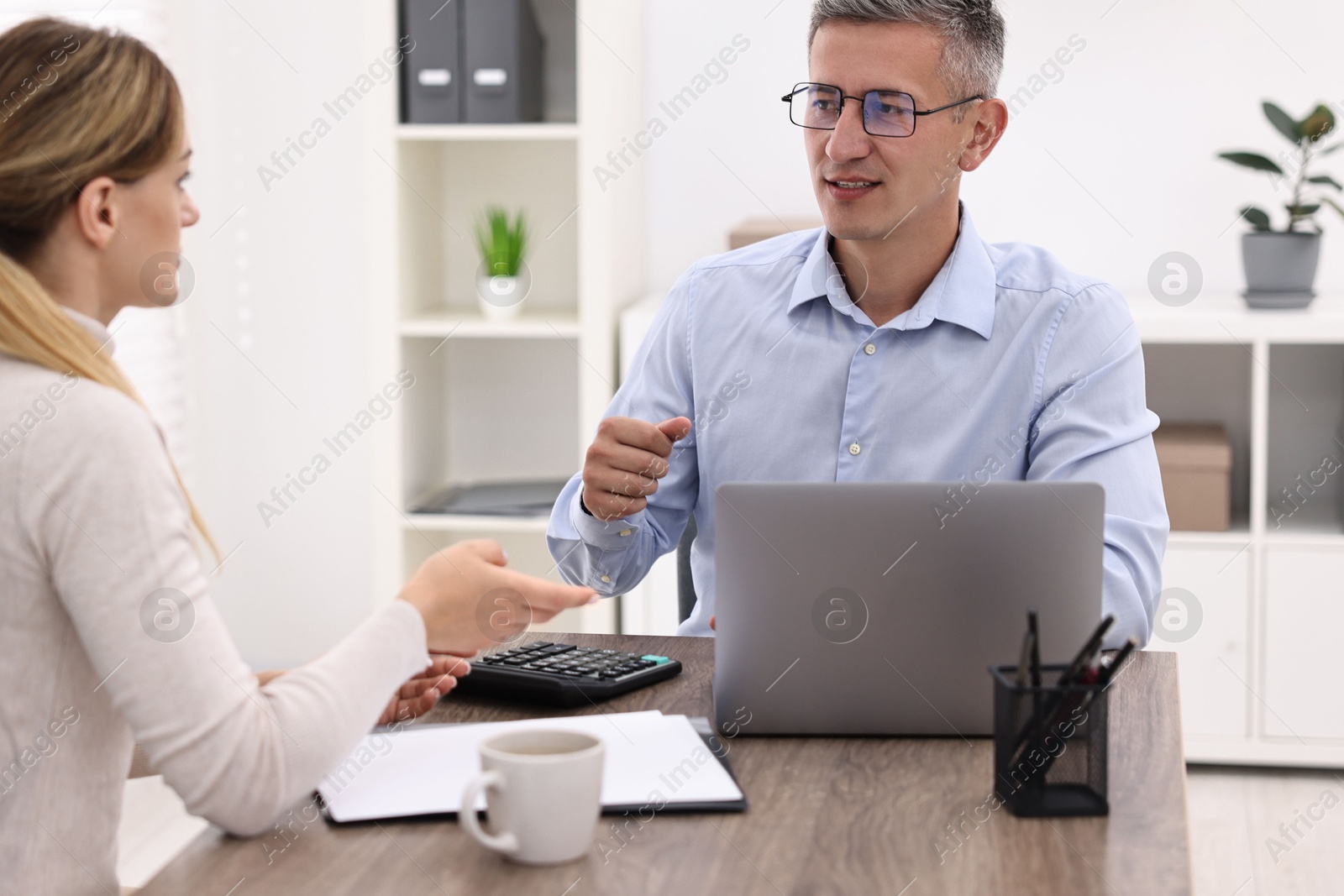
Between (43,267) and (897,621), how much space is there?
0.75 m

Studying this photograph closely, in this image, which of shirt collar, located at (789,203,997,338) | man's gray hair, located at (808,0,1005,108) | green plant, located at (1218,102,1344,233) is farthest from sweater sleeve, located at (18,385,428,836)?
green plant, located at (1218,102,1344,233)

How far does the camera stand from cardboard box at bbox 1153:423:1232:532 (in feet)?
8.58

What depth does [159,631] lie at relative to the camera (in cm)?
89

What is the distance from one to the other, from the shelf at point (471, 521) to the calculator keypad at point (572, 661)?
4.81 ft

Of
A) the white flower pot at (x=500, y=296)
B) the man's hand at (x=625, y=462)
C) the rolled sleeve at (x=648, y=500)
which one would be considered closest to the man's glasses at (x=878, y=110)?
the rolled sleeve at (x=648, y=500)

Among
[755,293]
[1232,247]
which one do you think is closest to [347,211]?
[755,293]

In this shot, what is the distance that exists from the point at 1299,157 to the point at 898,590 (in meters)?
2.12

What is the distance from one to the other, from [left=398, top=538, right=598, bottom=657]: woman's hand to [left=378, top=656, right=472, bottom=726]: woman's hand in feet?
0.33

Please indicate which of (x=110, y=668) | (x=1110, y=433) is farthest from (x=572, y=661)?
(x=1110, y=433)

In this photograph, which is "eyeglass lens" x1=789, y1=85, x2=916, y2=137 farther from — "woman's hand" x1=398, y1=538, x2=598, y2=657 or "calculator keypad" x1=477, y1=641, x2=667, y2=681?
"woman's hand" x1=398, y1=538, x2=598, y2=657

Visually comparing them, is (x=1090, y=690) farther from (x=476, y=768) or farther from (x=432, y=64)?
(x=432, y=64)

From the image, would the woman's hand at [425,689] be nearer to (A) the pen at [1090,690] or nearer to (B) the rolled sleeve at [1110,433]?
(A) the pen at [1090,690]

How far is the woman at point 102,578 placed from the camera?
894mm

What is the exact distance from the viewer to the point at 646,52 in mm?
2926
